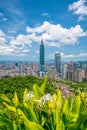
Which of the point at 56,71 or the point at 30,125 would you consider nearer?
the point at 30,125

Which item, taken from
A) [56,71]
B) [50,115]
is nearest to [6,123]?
[50,115]

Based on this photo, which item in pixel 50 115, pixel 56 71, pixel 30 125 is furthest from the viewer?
pixel 56 71

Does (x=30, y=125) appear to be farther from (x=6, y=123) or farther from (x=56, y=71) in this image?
(x=56, y=71)

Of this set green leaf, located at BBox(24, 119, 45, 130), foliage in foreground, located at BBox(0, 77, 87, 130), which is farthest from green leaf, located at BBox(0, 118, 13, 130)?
green leaf, located at BBox(24, 119, 45, 130)

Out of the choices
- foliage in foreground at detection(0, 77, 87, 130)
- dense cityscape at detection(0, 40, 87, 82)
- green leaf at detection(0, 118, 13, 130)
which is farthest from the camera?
dense cityscape at detection(0, 40, 87, 82)

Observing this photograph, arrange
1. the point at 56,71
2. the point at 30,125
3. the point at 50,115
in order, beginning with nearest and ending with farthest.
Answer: the point at 30,125
the point at 50,115
the point at 56,71

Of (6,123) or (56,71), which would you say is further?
(56,71)

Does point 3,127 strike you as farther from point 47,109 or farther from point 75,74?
point 75,74

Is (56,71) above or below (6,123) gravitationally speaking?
below

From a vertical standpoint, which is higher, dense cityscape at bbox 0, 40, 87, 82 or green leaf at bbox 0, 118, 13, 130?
green leaf at bbox 0, 118, 13, 130

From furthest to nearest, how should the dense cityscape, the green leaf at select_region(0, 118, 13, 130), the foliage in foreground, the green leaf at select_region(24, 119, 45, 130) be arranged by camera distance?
the dense cityscape, the green leaf at select_region(0, 118, 13, 130), the foliage in foreground, the green leaf at select_region(24, 119, 45, 130)

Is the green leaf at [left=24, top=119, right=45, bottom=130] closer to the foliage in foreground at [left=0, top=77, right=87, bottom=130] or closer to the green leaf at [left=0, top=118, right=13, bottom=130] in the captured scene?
the foliage in foreground at [left=0, top=77, right=87, bottom=130]

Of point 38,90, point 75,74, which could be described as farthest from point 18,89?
point 75,74
